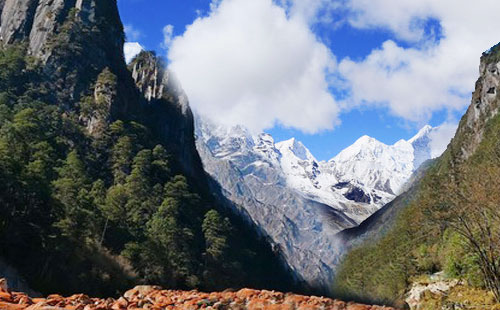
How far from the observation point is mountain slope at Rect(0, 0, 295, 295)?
48656mm

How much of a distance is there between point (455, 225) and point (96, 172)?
78.3 meters

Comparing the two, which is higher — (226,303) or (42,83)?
(42,83)

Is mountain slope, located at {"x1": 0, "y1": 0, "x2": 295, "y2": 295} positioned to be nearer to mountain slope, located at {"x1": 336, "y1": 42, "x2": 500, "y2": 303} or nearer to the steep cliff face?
the steep cliff face

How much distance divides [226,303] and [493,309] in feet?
34.9

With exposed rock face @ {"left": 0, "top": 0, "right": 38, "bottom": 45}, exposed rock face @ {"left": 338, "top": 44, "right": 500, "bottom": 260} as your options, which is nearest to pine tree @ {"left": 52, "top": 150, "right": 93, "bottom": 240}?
exposed rock face @ {"left": 0, "top": 0, "right": 38, "bottom": 45}

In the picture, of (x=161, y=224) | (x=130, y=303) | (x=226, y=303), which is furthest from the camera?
(x=161, y=224)

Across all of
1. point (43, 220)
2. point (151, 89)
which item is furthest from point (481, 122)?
point (43, 220)

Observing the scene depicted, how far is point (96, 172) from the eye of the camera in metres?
87.3

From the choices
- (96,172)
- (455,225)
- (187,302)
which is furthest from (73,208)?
(455,225)

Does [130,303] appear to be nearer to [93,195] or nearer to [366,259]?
[93,195]

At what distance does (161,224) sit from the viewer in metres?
70.3

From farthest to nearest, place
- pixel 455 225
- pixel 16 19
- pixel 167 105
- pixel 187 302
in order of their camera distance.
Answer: pixel 167 105
pixel 16 19
pixel 455 225
pixel 187 302

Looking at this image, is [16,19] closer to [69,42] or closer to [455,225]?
[69,42]

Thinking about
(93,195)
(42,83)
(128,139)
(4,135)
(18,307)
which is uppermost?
(42,83)
